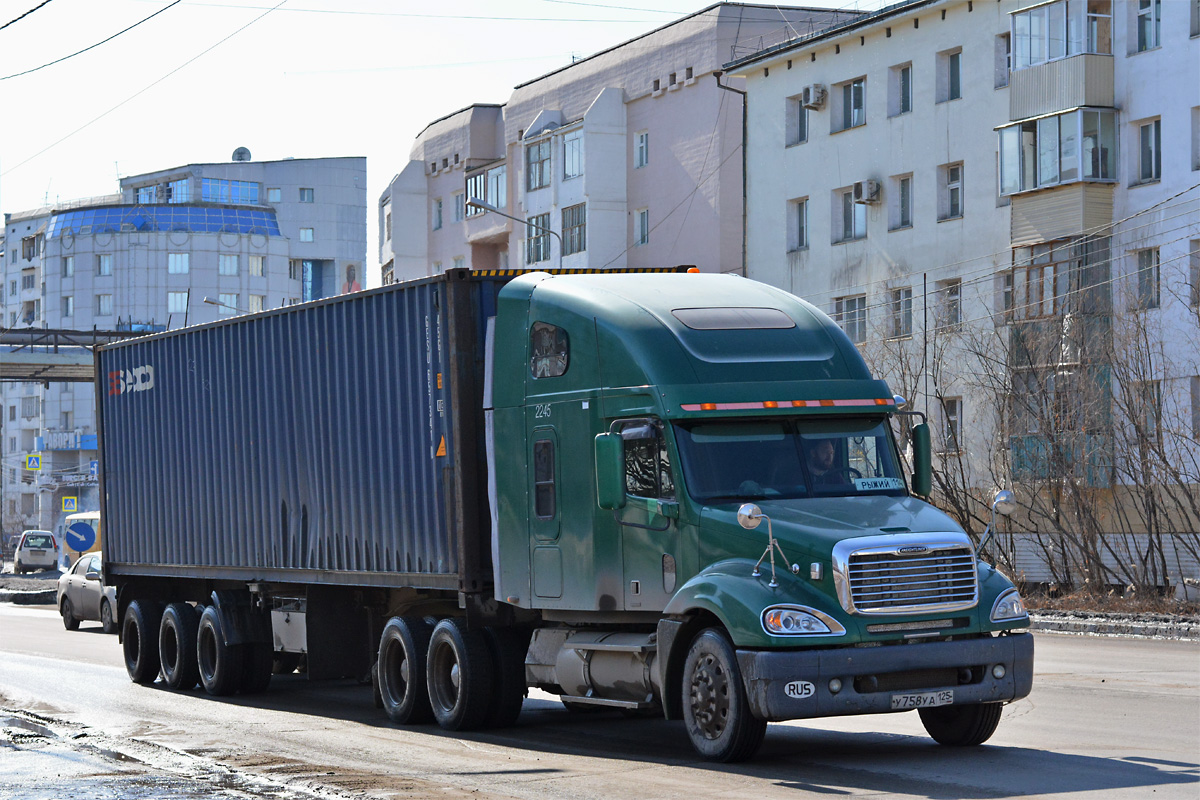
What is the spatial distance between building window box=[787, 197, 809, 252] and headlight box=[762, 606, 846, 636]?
3892 cm

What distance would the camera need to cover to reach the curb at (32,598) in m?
44.4

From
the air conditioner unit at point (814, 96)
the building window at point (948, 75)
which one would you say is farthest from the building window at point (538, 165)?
the building window at point (948, 75)

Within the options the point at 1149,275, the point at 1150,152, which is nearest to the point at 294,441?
Result: the point at 1149,275

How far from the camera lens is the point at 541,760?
12062 mm

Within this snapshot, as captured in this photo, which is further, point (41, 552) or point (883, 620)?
point (41, 552)

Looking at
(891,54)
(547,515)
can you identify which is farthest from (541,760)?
(891,54)

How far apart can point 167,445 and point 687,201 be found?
36725 millimetres

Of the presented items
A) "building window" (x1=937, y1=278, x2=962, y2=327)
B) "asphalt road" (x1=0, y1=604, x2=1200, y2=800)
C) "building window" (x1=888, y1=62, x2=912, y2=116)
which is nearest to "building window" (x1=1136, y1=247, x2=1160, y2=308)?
"building window" (x1=937, y1=278, x2=962, y2=327)

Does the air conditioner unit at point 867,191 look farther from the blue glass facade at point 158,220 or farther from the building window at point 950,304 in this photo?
the blue glass facade at point 158,220

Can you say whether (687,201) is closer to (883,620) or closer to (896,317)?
(896,317)

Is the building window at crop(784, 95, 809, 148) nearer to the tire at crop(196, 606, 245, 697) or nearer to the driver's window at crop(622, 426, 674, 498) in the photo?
the tire at crop(196, 606, 245, 697)

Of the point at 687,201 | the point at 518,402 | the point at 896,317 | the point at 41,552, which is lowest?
the point at 41,552

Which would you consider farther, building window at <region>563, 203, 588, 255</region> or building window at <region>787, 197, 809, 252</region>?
building window at <region>563, 203, 588, 255</region>

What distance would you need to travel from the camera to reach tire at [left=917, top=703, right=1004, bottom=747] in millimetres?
11828
